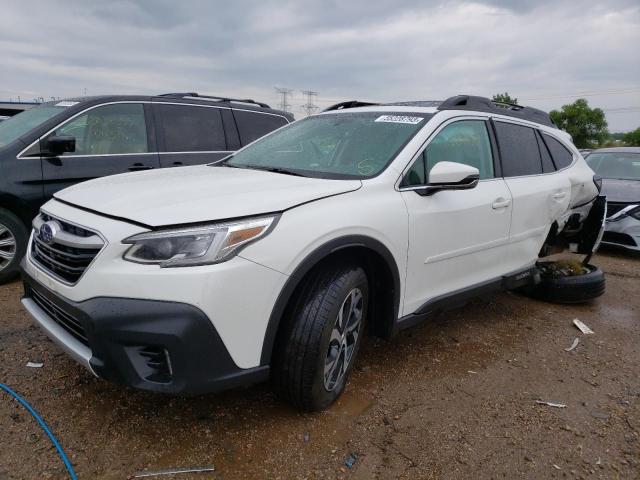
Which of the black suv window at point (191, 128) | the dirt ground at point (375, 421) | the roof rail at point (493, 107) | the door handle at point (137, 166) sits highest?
the roof rail at point (493, 107)

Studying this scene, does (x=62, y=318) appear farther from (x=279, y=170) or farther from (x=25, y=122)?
(x=25, y=122)

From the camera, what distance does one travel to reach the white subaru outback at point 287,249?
1.96 m

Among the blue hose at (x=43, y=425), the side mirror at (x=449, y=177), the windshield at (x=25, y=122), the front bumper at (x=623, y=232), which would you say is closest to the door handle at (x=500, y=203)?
Answer: the side mirror at (x=449, y=177)

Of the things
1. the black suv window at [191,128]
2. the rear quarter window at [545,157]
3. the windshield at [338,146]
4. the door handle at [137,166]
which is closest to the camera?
the windshield at [338,146]

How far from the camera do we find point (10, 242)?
419 centimetres

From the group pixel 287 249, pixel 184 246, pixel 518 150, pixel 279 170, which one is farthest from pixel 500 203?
pixel 184 246

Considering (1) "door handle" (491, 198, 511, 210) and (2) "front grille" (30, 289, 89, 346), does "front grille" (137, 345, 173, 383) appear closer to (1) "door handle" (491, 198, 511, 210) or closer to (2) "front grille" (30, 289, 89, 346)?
(2) "front grille" (30, 289, 89, 346)

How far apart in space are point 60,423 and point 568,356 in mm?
3327

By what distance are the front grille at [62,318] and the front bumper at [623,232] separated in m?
7.05

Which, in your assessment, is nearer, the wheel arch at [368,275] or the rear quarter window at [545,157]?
the wheel arch at [368,275]

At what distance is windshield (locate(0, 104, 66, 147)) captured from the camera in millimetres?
4457

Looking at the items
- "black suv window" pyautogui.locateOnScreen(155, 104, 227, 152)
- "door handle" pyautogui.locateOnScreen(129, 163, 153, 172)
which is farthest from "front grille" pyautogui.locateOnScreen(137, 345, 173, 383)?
"black suv window" pyautogui.locateOnScreen(155, 104, 227, 152)

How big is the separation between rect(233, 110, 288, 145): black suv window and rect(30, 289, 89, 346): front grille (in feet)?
12.0

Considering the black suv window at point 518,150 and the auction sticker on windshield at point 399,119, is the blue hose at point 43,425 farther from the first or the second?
the black suv window at point 518,150
